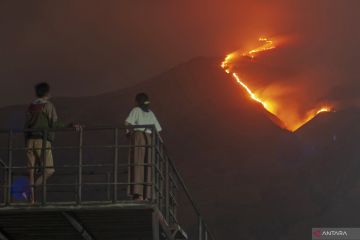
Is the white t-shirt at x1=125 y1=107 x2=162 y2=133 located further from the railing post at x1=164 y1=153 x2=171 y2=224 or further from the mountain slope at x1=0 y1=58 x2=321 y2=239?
the mountain slope at x1=0 y1=58 x2=321 y2=239

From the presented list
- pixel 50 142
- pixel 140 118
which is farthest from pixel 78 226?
pixel 140 118

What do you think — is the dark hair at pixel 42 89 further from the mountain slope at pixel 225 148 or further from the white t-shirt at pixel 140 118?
the mountain slope at pixel 225 148

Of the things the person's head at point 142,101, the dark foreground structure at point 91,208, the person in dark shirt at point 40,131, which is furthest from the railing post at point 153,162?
the person in dark shirt at point 40,131

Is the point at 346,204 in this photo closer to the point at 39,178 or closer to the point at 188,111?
the point at 188,111

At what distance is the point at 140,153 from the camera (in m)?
14.5

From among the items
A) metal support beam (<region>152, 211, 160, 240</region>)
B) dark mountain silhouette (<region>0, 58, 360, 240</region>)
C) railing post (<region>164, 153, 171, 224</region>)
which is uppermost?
dark mountain silhouette (<region>0, 58, 360, 240</region>)

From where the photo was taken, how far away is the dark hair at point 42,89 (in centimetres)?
1478

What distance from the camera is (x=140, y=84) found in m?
44.7

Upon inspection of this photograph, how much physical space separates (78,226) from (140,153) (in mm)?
1428

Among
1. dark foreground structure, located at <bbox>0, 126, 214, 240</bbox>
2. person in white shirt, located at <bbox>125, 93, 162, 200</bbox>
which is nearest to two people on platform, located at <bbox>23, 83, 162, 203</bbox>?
person in white shirt, located at <bbox>125, 93, 162, 200</bbox>

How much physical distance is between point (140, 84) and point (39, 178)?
30.2 metres

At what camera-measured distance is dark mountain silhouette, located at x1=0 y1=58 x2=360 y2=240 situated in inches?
1603

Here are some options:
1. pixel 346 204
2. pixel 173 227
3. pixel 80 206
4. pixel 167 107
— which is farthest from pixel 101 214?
pixel 167 107

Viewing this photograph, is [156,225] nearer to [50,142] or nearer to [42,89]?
[50,142]
